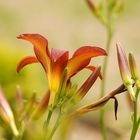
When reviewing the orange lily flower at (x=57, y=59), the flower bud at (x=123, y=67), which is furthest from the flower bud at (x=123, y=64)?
the orange lily flower at (x=57, y=59)

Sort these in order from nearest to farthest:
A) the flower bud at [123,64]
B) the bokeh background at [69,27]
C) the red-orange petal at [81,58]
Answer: the red-orange petal at [81,58] < the flower bud at [123,64] < the bokeh background at [69,27]

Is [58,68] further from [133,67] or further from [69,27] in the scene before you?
→ [69,27]

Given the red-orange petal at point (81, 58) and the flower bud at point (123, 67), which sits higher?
the red-orange petal at point (81, 58)

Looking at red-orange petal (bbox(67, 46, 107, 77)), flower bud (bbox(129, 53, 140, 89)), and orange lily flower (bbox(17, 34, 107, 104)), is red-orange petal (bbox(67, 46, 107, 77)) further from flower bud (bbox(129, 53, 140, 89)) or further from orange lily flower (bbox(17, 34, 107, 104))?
flower bud (bbox(129, 53, 140, 89))

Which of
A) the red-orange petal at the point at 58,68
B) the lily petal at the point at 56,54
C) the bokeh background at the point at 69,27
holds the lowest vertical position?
the bokeh background at the point at 69,27

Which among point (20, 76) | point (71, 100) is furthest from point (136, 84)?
point (20, 76)

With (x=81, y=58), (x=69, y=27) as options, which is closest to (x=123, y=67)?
(x=81, y=58)

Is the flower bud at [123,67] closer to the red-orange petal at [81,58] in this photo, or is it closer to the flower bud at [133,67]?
the flower bud at [133,67]

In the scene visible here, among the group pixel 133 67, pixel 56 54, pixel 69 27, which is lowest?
pixel 69 27

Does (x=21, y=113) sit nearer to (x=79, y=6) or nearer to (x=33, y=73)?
(x=33, y=73)
